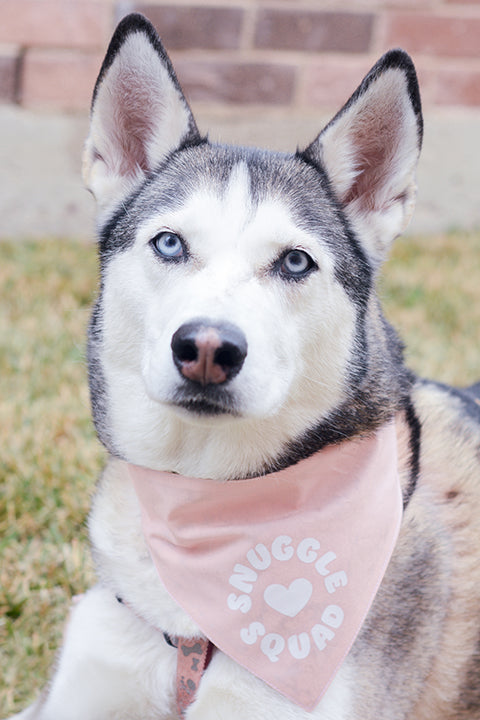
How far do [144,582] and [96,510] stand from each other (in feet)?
0.97

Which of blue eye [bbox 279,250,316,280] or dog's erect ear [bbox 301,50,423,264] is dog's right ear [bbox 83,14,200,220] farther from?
blue eye [bbox 279,250,316,280]

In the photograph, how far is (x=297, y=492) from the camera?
1.99 m

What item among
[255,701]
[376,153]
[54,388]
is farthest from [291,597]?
[54,388]

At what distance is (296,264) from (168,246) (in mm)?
314

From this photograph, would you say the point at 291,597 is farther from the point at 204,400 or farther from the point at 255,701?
the point at 204,400

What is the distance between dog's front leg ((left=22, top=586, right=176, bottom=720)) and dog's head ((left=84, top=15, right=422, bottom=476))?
1.43ft

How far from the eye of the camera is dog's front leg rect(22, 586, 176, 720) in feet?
6.66

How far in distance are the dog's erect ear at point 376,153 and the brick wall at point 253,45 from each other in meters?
3.55

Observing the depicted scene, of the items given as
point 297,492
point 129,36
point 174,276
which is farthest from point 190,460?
point 129,36

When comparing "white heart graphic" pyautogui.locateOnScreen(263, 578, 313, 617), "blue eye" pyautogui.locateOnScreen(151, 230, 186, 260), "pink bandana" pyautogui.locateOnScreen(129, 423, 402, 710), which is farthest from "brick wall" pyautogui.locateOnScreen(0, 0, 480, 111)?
"white heart graphic" pyautogui.locateOnScreen(263, 578, 313, 617)

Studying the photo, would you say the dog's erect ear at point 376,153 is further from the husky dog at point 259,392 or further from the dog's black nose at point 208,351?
the dog's black nose at point 208,351

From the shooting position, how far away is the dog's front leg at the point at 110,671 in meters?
2.03

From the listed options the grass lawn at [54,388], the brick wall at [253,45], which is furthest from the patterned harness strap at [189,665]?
the brick wall at [253,45]

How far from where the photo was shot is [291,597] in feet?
6.37
